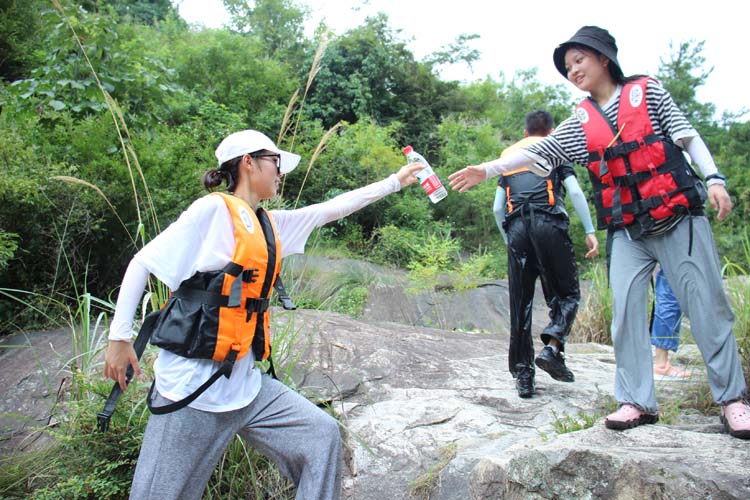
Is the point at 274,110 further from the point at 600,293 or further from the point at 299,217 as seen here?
the point at 299,217

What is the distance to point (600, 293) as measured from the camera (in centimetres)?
710

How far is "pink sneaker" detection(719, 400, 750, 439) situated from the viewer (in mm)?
2656

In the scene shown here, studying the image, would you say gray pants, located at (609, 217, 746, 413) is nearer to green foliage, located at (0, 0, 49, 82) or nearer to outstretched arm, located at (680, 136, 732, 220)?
outstretched arm, located at (680, 136, 732, 220)

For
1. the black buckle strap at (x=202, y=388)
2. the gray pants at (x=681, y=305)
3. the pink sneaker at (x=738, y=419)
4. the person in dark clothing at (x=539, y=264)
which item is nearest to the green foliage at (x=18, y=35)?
the person in dark clothing at (x=539, y=264)

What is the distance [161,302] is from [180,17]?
2446cm

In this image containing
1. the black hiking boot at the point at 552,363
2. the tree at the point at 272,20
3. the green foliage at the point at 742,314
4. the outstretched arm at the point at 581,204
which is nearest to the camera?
the green foliage at the point at 742,314

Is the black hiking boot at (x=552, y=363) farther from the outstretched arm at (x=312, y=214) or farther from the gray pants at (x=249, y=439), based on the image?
the gray pants at (x=249, y=439)

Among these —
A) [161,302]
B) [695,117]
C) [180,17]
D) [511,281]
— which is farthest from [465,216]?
[180,17]

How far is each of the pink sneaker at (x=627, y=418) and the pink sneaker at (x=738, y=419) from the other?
0.34m

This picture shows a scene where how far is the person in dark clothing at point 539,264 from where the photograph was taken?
4.13m

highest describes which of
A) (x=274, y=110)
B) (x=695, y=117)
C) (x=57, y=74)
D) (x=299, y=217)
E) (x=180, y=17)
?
(x=180, y=17)

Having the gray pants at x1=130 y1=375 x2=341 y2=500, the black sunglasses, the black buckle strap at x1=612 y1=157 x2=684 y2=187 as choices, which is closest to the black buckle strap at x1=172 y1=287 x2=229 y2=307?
the gray pants at x1=130 y1=375 x2=341 y2=500

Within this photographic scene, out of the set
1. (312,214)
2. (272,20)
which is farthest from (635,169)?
(272,20)

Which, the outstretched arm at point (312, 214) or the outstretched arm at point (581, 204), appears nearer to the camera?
the outstretched arm at point (312, 214)
